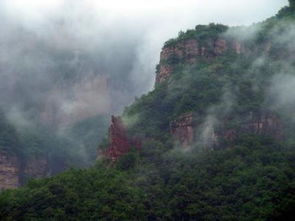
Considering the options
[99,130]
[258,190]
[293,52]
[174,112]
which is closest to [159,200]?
[258,190]

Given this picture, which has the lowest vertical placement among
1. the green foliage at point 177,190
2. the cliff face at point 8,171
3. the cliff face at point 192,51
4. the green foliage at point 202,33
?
the green foliage at point 177,190

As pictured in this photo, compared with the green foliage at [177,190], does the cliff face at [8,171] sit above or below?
above

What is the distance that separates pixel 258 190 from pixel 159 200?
884 cm

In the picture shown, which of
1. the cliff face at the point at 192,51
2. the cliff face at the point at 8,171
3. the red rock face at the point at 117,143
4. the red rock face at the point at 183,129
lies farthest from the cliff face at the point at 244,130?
the cliff face at the point at 8,171

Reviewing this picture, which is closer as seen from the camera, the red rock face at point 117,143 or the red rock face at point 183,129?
the red rock face at point 117,143

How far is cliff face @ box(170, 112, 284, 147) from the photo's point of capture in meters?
65.9

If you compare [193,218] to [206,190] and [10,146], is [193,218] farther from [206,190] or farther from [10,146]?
[10,146]

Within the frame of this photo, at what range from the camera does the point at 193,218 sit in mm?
56156

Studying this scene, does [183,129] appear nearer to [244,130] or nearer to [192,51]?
[244,130]

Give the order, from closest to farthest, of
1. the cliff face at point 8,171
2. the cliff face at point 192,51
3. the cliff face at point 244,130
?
the cliff face at point 244,130
the cliff face at point 192,51
the cliff face at point 8,171

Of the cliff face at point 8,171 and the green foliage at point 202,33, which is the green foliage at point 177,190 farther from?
the cliff face at point 8,171

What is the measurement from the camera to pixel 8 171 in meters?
86.9

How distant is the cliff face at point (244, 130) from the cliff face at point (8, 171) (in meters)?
27.9

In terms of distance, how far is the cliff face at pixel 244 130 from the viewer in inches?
2594
